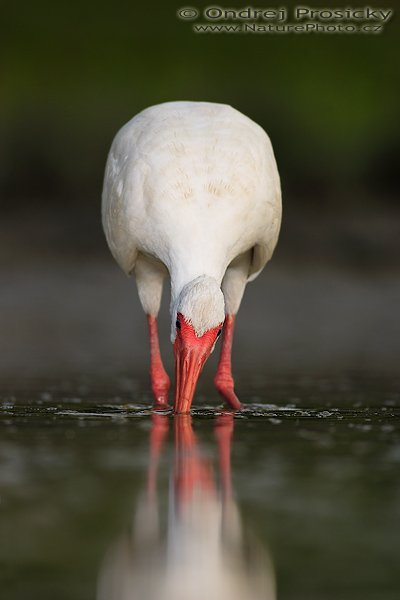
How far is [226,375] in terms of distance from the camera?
10016mm

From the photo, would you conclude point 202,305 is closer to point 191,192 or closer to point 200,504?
point 191,192

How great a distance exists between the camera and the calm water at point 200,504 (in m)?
4.61

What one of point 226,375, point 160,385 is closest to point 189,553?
point 226,375

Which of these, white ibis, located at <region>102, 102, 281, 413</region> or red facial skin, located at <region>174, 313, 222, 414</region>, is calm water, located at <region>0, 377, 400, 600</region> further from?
white ibis, located at <region>102, 102, 281, 413</region>

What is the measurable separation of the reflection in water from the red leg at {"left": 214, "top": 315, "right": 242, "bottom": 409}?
3324mm

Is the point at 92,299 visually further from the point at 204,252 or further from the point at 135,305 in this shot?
the point at 204,252

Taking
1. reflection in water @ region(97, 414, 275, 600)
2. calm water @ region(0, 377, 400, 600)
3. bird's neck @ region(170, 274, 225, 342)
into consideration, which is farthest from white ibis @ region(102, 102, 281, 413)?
reflection in water @ region(97, 414, 275, 600)

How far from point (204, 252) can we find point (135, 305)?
6783 millimetres

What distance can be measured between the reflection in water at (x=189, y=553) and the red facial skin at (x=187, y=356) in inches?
88.3

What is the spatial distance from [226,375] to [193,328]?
166cm

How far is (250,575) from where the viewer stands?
15.5ft

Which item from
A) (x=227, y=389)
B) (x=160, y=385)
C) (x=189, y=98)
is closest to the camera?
(x=227, y=389)

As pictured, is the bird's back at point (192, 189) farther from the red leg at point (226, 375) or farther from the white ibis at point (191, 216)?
the red leg at point (226, 375)

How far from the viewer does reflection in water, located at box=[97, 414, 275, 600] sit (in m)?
4.57
